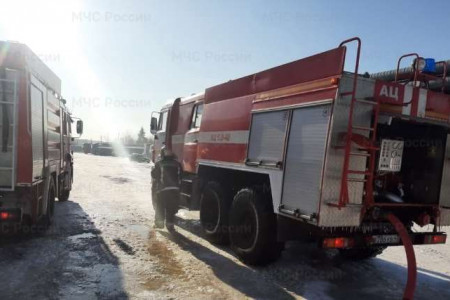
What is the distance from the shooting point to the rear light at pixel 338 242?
16.1 feet

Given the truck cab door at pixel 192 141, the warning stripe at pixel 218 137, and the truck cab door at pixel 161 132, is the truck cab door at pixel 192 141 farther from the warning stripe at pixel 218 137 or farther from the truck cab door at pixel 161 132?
the truck cab door at pixel 161 132

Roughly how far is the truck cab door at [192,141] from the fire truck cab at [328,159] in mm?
1044

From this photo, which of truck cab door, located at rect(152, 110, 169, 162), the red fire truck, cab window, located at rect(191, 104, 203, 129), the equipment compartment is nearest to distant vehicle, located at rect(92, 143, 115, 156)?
truck cab door, located at rect(152, 110, 169, 162)

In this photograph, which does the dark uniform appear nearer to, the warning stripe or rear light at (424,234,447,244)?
the warning stripe

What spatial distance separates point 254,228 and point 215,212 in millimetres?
1706

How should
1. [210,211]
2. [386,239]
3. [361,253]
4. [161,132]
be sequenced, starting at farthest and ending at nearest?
1. [161,132]
2. [210,211]
3. [361,253]
4. [386,239]

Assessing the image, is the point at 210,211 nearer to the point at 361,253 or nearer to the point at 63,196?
the point at 361,253

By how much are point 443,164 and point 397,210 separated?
0.93 meters

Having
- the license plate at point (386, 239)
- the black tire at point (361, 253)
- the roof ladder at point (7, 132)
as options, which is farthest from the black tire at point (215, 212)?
the roof ladder at point (7, 132)

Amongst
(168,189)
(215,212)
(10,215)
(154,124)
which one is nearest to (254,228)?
(215,212)

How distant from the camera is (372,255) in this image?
6781mm

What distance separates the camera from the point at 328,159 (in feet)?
15.0

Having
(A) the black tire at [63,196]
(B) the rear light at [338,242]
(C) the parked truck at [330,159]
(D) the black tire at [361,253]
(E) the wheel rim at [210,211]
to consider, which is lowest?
(A) the black tire at [63,196]

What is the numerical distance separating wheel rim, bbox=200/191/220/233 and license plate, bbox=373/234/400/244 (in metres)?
2.95
